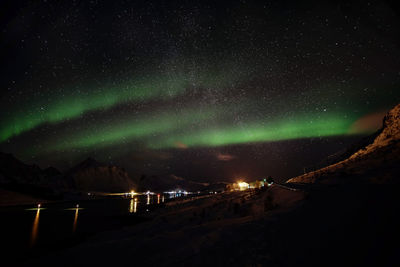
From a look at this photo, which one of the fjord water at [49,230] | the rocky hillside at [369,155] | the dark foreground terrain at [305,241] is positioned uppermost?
the rocky hillside at [369,155]

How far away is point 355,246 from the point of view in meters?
5.19

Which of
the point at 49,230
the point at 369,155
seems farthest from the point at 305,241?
the point at 49,230

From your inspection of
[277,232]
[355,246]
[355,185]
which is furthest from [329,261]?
[355,185]

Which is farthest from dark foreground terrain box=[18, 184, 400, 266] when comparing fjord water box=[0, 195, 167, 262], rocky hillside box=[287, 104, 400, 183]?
fjord water box=[0, 195, 167, 262]

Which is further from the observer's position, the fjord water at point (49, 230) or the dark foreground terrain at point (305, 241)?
the fjord water at point (49, 230)

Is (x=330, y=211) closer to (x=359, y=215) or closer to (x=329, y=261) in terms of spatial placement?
(x=359, y=215)

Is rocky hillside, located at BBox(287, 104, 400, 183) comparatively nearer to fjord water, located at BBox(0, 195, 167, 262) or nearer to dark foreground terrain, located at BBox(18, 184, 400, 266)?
dark foreground terrain, located at BBox(18, 184, 400, 266)

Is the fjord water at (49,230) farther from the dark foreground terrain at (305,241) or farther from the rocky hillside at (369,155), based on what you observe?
the rocky hillside at (369,155)

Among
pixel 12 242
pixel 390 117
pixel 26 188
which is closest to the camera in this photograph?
pixel 12 242

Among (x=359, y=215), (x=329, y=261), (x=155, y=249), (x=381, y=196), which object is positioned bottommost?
(x=155, y=249)

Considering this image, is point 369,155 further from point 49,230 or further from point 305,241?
point 49,230

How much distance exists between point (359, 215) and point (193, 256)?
5621 mm

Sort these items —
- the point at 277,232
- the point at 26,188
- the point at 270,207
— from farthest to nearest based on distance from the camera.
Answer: the point at 26,188 → the point at 270,207 → the point at 277,232

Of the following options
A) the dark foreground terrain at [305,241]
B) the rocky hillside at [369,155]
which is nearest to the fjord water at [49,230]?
the dark foreground terrain at [305,241]
